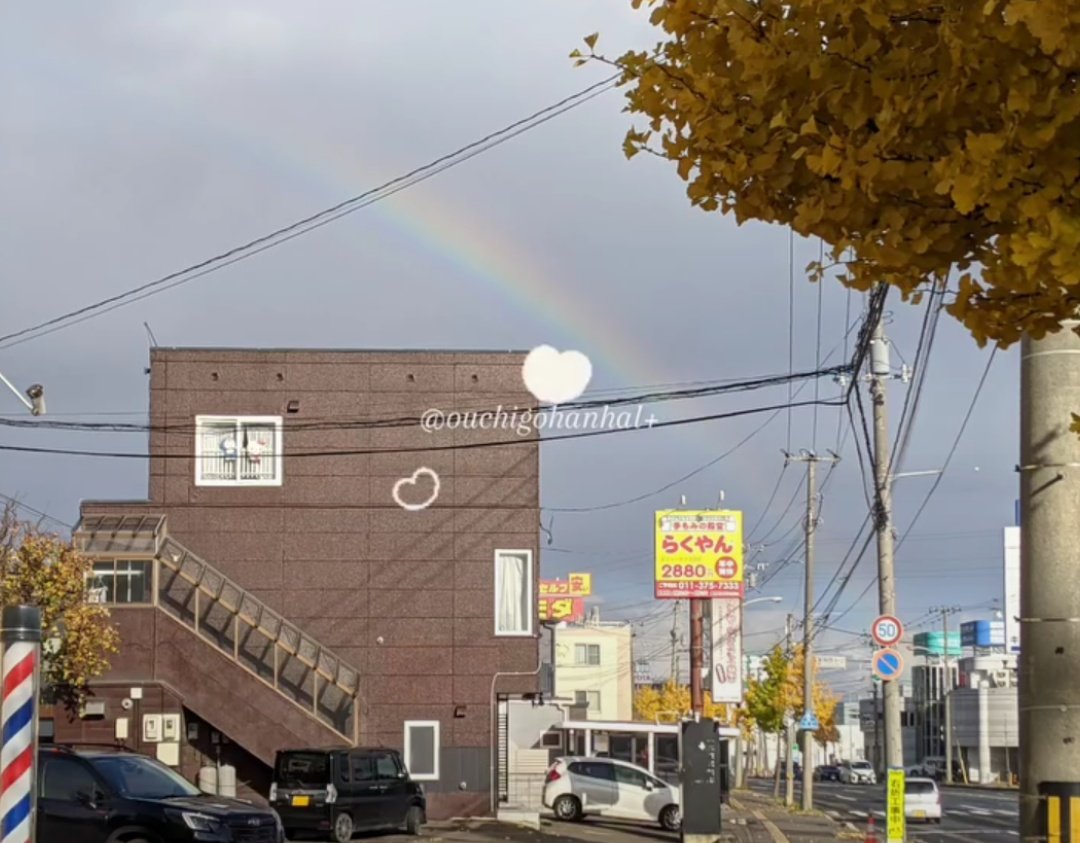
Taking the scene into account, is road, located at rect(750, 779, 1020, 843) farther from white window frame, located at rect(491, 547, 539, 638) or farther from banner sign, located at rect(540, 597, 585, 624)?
banner sign, located at rect(540, 597, 585, 624)

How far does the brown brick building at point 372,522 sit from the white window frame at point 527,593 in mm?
37

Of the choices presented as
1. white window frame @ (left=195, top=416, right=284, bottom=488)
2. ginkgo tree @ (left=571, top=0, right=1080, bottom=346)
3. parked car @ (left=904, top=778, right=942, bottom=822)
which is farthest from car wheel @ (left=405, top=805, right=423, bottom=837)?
ginkgo tree @ (left=571, top=0, right=1080, bottom=346)

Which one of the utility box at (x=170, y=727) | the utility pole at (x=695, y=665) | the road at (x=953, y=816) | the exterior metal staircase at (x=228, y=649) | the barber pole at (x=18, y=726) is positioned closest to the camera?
the barber pole at (x=18, y=726)

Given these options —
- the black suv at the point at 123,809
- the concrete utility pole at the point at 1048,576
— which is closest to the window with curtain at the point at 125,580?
the black suv at the point at 123,809

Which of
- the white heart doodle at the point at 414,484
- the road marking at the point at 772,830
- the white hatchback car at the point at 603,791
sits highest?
the white heart doodle at the point at 414,484

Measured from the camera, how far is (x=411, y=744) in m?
35.0

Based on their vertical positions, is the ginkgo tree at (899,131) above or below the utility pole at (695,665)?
above

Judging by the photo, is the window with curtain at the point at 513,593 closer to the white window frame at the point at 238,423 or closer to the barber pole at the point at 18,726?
the white window frame at the point at 238,423

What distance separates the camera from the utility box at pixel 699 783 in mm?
27906

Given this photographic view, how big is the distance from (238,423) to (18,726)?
2756 centimetres

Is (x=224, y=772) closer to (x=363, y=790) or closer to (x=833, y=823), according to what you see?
(x=363, y=790)

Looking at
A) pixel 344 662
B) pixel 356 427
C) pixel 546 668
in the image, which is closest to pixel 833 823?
pixel 344 662

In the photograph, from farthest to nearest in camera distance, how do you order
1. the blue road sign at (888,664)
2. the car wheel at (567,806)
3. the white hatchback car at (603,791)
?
the car wheel at (567,806) → the white hatchback car at (603,791) → the blue road sign at (888,664)

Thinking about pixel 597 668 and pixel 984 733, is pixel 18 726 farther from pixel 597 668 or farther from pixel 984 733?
pixel 984 733
